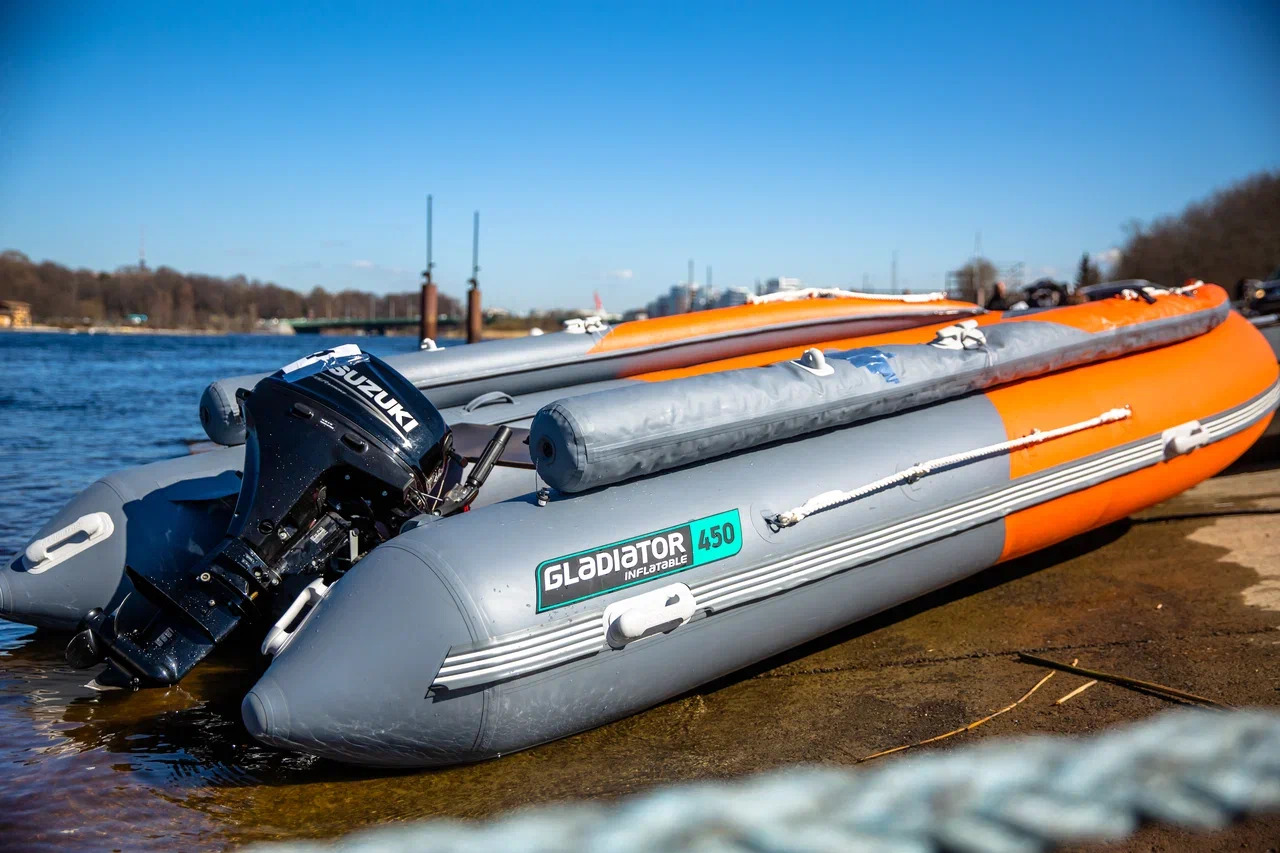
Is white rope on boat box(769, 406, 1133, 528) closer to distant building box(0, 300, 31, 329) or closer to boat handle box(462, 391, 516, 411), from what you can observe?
boat handle box(462, 391, 516, 411)

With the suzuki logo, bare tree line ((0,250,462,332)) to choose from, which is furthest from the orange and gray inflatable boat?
bare tree line ((0,250,462,332))

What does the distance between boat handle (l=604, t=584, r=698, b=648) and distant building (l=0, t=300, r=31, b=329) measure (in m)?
77.0

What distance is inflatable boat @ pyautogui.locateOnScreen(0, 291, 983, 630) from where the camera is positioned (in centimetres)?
309

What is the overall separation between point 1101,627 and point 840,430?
118 cm

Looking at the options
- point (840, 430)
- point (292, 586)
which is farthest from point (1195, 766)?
point (292, 586)

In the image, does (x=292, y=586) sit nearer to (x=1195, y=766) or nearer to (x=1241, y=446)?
(x=1195, y=766)

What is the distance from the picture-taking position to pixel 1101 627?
3348mm

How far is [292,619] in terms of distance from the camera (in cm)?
248

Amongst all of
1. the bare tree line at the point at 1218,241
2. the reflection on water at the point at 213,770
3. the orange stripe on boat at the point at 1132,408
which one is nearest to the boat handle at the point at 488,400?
the reflection on water at the point at 213,770

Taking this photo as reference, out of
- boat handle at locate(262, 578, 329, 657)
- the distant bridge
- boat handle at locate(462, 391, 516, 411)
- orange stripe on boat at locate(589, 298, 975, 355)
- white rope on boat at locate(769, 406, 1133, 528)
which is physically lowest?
boat handle at locate(262, 578, 329, 657)

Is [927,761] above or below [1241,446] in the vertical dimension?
below

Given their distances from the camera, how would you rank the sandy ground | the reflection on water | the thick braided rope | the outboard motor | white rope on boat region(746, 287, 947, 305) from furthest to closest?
white rope on boat region(746, 287, 947, 305), the outboard motor, the sandy ground, the reflection on water, the thick braided rope

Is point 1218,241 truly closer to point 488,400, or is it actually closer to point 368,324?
point 368,324

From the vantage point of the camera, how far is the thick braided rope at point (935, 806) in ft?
6.71
